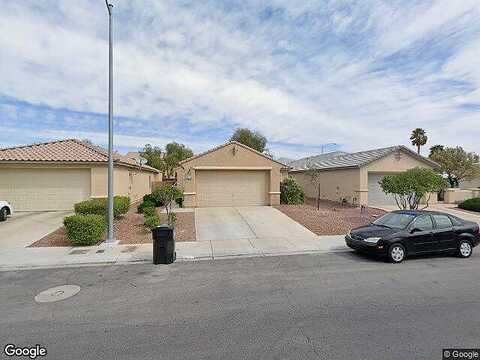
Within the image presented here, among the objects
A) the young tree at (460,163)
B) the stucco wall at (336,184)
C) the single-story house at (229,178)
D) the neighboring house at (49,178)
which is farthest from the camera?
the young tree at (460,163)

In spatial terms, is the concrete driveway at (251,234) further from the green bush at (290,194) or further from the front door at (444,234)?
the green bush at (290,194)

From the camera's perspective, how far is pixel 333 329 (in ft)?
13.6

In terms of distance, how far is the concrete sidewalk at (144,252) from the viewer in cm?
755

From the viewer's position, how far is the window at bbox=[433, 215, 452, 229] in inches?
322

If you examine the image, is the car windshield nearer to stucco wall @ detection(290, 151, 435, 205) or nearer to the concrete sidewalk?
the concrete sidewalk

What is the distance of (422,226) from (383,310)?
14.2ft

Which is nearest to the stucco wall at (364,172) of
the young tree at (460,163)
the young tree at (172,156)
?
the young tree at (460,163)

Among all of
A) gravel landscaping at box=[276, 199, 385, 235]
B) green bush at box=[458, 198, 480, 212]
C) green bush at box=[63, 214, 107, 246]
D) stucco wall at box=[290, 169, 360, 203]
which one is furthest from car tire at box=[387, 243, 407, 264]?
green bush at box=[458, 198, 480, 212]

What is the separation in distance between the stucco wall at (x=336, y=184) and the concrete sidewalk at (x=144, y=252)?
11.0 meters

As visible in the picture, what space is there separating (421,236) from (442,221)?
1088 mm

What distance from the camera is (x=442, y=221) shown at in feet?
27.2

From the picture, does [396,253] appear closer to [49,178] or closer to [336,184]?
[336,184]

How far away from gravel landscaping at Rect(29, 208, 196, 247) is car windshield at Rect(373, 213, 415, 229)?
6.23m

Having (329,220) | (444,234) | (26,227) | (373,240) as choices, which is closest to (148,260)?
(373,240)
